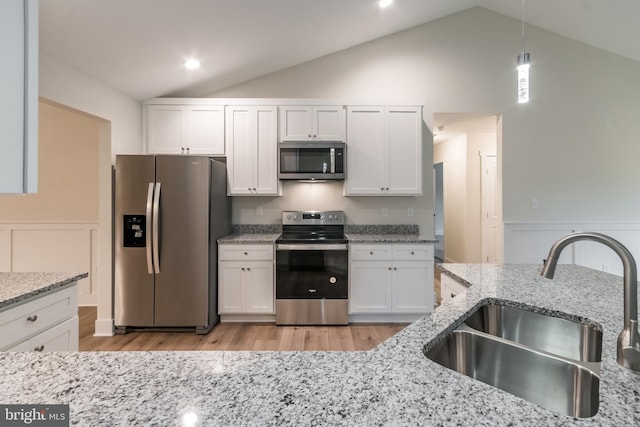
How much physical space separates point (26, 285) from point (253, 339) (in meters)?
1.80

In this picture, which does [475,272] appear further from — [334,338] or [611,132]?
[611,132]

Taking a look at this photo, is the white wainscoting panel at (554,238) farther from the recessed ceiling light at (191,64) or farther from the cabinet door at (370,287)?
the recessed ceiling light at (191,64)

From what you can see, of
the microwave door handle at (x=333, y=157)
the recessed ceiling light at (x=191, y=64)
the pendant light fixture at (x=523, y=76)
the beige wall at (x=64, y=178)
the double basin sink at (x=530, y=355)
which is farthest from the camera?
the beige wall at (x=64, y=178)

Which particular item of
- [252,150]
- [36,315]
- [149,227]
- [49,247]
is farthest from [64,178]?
[36,315]

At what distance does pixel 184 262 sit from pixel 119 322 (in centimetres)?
87

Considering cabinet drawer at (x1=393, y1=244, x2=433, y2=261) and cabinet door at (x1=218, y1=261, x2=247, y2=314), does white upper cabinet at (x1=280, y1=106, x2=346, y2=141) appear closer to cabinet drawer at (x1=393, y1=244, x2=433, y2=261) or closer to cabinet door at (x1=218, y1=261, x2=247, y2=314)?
cabinet drawer at (x1=393, y1=244, x2=433, y2=261)

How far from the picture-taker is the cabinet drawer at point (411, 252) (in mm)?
3182

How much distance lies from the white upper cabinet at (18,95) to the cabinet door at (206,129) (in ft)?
9.37

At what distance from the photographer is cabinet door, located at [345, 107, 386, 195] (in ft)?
11.1

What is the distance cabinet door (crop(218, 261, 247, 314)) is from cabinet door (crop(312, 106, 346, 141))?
171 centimetres

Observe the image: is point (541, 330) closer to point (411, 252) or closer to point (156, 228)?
point (411, 252)

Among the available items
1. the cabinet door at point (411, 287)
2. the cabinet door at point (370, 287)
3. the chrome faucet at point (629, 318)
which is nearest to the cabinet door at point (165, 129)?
the cabinet door at point (370, 287)

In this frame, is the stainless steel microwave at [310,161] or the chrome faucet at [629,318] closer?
the chrome faucet at [629,318]

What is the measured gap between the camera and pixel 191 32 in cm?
254
